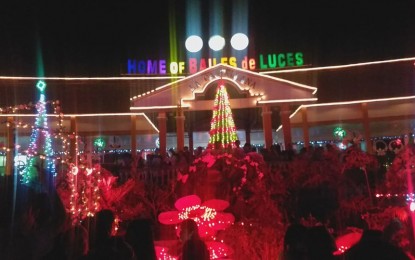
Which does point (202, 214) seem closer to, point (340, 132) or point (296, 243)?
point (296, 243)

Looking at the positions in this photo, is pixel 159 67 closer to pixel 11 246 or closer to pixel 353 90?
pixel 353 90

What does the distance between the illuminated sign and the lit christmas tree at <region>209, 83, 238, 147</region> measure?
472 centimetres

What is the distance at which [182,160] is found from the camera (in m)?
11.9

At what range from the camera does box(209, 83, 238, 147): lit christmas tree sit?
14.4 metres

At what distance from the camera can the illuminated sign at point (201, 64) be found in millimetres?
19781

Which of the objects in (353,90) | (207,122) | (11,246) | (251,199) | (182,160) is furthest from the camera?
(207,122)

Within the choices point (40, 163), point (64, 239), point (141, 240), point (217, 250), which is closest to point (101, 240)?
point (64, 239)

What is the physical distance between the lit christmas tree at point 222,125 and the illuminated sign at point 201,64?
4718 millimetres

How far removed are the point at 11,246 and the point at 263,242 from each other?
18.2 feet

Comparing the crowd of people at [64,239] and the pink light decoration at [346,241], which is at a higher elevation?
the crowd of people at [64,239]

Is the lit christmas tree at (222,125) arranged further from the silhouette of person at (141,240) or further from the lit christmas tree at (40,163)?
the silhouette of person at (141,240)

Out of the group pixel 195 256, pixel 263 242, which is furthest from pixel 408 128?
pixel 195 256

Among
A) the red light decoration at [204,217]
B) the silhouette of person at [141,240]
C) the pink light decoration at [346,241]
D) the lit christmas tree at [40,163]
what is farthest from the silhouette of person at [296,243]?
the lit christmas tree at [40,163]

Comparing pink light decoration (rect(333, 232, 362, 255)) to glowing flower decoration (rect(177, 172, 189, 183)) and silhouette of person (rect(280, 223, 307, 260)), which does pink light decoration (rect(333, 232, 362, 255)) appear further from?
glowing flower decoration (rect(177, 172, 189, 183))
